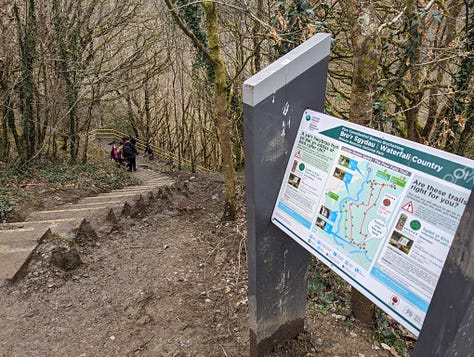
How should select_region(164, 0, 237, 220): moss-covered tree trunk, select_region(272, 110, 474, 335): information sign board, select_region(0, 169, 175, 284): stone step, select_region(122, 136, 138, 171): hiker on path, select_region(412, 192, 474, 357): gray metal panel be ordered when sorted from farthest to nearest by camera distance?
select_region(122, 136, 138, 171): hiker on path → select_region(164, 0, 237, 220): moss-covered tree trunk → select_region(0, 169, 175, 284): stone step → select_region(272, 110, 474, 335): information sign board → select_region(412, 192, 474, 357): gray metal panel

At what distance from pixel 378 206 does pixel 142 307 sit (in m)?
2.87

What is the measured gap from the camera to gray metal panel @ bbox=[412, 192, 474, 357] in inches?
39.5

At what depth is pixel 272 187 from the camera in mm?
1874

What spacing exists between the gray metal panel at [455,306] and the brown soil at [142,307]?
56.9 inches

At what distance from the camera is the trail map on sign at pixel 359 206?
1.34 meters

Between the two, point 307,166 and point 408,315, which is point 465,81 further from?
point 408,315

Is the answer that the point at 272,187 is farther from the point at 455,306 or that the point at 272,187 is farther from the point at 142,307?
the point at 142,307

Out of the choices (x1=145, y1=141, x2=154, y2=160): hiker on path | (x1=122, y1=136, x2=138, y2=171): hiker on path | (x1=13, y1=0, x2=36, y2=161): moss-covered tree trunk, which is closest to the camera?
(x1=13, y1=0, x2=36, y2=161): moss-covered tree trunk

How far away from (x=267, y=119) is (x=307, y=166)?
Answer: 0.35m

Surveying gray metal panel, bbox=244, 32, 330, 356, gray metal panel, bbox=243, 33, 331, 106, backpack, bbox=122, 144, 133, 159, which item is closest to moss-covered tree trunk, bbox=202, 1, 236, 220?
gray metal panel, bbox=244, 32, 330, 356

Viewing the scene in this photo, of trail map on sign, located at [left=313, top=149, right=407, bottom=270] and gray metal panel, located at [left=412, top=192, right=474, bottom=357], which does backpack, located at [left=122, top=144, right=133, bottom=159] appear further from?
gray metal panel, located at [left=412, top=192, right=474, bottom=357]

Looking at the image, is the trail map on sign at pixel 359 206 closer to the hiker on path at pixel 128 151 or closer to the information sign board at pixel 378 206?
the information sign board at pixel 378 206

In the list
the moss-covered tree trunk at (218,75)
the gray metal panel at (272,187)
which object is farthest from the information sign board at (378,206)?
the moss-covered tree trunk at (218,75)

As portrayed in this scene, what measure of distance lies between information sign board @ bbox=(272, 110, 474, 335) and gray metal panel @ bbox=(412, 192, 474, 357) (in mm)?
67
